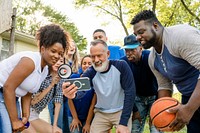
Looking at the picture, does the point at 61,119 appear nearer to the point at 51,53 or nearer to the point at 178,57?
the point at 51,53

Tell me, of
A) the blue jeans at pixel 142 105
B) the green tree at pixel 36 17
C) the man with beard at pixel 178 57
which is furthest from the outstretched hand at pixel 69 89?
the green tree at pixel 36 17

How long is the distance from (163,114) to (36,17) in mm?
37239

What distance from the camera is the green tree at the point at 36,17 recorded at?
1446 inches

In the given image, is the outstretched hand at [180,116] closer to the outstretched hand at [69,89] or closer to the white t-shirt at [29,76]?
the outstretched hand at [69,89]

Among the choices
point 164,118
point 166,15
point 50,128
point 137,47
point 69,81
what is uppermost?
point 166,15

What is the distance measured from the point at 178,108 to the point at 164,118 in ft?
0.75

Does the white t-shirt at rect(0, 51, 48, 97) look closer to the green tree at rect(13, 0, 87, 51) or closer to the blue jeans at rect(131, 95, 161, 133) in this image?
the blue jeans at rect(131, 95, 161, 133)

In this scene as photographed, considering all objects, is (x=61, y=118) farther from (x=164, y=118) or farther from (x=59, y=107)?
(x=164, y=118)

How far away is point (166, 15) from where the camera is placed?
24.6 meters

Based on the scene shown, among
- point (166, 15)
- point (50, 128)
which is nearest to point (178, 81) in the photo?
point (50, 128)

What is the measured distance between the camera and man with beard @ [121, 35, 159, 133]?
16.3 feet

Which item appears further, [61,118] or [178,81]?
[61,118]

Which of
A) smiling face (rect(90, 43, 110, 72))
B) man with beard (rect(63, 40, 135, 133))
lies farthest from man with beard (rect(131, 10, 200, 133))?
smiling face (rect(90, 43, 110, 72))

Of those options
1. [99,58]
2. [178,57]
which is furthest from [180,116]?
[99,58]
